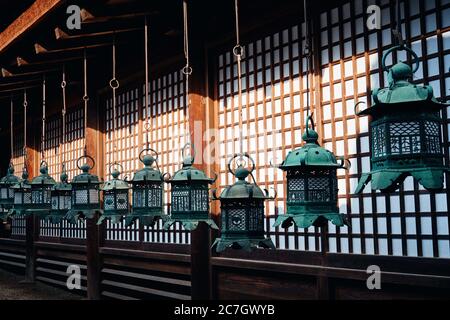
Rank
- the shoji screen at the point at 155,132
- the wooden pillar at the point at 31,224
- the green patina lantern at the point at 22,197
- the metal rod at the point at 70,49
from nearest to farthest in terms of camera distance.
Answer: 1. the metal rod at the point at 70,49
2. the shoji screen at the point at 155,132
3. the green patina lantern at the point at 22,197
4. the wooden pillar at the point at 31,224

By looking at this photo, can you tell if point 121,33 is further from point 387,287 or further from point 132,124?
point 387,287

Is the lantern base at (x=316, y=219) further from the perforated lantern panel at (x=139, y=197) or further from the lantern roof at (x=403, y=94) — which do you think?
the perforated lantern panel at (x=139, y=197)

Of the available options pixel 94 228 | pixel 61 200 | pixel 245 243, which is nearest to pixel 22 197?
pixel 61 200

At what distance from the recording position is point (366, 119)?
6090 mm

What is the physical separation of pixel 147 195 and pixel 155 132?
3472 millimetres

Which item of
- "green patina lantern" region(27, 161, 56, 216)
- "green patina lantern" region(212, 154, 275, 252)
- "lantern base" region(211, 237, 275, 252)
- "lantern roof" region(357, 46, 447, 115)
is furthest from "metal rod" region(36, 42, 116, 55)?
"lantern roof" region(357, 46, 447, 115)

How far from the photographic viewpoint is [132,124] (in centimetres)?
1066

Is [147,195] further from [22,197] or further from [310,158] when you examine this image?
[22,197]

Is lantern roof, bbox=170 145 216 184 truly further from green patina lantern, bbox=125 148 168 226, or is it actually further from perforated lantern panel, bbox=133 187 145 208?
perforated lantern panel, bbox=133 187 145 208

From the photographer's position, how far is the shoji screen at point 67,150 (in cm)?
1273

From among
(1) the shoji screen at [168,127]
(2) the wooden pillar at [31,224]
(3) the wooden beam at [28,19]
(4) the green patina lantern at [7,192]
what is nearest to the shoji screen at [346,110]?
(1) the shoji screen at [168,127]

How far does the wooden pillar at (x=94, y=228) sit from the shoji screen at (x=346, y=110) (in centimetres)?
421
